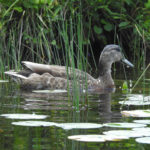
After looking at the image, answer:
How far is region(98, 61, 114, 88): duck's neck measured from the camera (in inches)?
316

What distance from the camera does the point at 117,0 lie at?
11039 millimetres

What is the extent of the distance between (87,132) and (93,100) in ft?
7.66

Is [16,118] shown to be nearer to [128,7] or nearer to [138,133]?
[138,133]

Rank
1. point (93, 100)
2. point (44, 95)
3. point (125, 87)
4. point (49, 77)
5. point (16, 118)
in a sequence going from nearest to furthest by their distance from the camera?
point (16, 118) < point (93, 100) < point (44, 95) < point (125, 87) < point (49, 77)

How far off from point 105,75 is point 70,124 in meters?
4.37

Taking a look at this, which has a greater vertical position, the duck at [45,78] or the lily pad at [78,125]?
the duck at [45,78]

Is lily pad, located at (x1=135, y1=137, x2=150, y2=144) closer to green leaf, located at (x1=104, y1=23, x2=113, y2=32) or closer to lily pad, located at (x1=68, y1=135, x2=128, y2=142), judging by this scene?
lily pad, located at (x1=68, y1=135, x2=128, y2=142)

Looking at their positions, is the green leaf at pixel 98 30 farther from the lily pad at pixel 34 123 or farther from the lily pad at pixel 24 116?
the lily pad at pixel 34 123

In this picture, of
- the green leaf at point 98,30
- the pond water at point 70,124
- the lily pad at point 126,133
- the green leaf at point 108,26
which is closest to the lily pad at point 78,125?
the pond water at point 70,124

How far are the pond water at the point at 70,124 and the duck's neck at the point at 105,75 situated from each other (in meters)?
1.63

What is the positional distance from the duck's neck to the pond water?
1.63 meters

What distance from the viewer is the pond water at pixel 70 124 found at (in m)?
3.41

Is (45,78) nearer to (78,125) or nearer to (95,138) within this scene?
(78,125)

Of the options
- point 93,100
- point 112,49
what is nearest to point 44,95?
point 93,100
